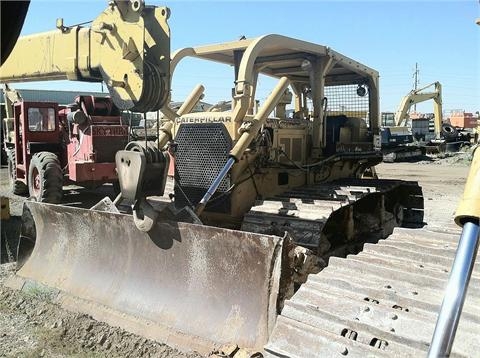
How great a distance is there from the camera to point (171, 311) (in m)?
4.06

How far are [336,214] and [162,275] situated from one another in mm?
2236

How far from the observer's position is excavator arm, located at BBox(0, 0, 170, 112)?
4.20 meters

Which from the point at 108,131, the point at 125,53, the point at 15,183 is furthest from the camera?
the point at 15,183

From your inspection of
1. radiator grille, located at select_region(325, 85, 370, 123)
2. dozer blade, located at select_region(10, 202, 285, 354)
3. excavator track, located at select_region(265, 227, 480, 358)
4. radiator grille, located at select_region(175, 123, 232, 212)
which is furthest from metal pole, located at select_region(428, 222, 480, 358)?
radiator grille, located at select_region(325, 85, 370, 123)

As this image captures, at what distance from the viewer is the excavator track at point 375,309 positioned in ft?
8.19

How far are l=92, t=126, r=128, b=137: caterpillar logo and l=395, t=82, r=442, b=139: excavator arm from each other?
68.3 ft

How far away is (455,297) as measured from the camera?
1.20 meters

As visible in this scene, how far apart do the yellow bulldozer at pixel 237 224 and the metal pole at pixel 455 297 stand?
4.43ft

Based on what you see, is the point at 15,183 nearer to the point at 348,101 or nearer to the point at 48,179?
the point at 48,179

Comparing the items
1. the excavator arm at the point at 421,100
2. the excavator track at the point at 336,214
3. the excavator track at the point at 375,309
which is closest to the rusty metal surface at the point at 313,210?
the excavator track at the point at 336,214

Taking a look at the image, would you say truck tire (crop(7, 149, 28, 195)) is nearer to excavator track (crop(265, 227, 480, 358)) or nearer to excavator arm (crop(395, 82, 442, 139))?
excavator track (crop(265, 227, 480, 358))

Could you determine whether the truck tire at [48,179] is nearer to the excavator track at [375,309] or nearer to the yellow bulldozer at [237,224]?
the yellow bulldozer at [237,224]

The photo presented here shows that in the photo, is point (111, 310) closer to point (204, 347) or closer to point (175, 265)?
point (175, 265)

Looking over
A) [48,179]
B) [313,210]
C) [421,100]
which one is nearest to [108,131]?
[48,179]
